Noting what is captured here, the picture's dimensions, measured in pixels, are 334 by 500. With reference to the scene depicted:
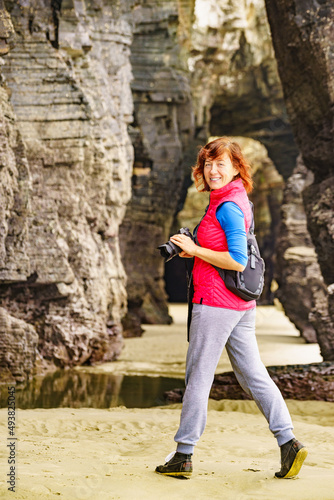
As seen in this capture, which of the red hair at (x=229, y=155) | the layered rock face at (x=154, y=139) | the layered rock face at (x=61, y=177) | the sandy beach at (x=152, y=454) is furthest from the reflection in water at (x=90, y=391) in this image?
the layered rock face at (x=154, y=139)

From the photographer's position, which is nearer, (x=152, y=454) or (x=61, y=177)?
(x=152, y=454)

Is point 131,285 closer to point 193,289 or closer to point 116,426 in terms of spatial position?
point 116,426

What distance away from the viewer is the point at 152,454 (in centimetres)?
372

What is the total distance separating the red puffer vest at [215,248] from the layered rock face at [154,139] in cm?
1326

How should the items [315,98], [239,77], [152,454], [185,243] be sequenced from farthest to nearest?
1. [239,77]
2. [315,98]
3. [152,454]
4. [185,243]

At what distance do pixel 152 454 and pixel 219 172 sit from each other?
1707mm

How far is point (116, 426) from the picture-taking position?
4730 millimetres

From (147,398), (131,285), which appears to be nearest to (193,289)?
(147,398)

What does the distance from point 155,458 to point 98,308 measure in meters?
5.99

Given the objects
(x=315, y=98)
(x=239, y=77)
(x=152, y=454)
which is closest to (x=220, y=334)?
(x=152, y=454)

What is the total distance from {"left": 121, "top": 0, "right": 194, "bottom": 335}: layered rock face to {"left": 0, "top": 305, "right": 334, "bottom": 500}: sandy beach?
36.8ft

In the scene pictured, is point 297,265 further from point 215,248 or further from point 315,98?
point 215,248

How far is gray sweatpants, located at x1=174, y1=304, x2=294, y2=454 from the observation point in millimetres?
2980

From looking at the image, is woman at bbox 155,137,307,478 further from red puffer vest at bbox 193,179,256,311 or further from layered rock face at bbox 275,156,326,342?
layered rock face at bbox 275,156,326,342
